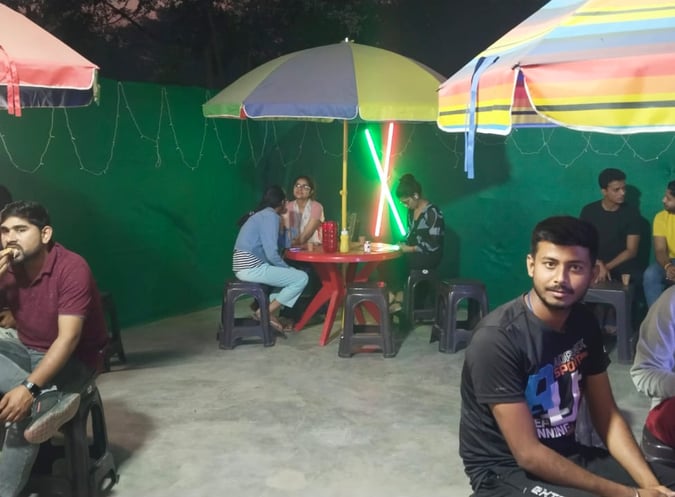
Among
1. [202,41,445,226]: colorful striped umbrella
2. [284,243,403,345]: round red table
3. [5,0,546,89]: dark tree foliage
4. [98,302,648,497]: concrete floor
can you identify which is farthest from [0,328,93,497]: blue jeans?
[5,0,546,89]: dark tree foliage

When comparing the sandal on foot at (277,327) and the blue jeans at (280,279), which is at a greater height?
the blue jeans at (280,279)

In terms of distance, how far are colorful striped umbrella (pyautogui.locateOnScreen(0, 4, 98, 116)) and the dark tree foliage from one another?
19.0 ft

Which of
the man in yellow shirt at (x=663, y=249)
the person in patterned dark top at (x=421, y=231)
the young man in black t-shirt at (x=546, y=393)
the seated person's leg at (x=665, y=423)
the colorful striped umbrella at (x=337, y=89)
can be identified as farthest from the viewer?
the person in patterned dark top at (x=421, y=231)

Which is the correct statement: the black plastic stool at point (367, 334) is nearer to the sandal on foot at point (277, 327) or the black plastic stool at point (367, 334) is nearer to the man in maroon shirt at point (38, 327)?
the sandal on foot at point (277, 327)

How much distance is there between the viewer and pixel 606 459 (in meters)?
2.24

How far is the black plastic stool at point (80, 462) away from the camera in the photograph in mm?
2936

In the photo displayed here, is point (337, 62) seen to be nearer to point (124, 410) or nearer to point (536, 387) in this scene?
point (124, 410)

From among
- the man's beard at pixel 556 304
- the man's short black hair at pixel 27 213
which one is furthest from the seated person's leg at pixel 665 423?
the man's short black hair at pixel 27 213

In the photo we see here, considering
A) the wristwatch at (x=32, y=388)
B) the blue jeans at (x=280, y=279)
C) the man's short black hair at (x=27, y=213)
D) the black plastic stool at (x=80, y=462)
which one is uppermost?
the man's short black hair at (x=27, y=213)

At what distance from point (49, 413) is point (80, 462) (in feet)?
1.18

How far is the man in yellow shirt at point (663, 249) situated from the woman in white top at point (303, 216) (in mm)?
2547

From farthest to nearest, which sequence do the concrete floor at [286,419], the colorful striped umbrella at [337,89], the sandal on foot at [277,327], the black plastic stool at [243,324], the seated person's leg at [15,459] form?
the sandal on foot at [277,327] → the black plastic stool at [243,324] → the colorful striped umbrella at [337,89] → the concrete floor at [286,419] → the seated person's leg at [15,459]

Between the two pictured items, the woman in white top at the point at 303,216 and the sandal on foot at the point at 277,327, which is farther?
the woman in white top at the point at 303,216

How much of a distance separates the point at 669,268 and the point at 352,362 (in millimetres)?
2298
